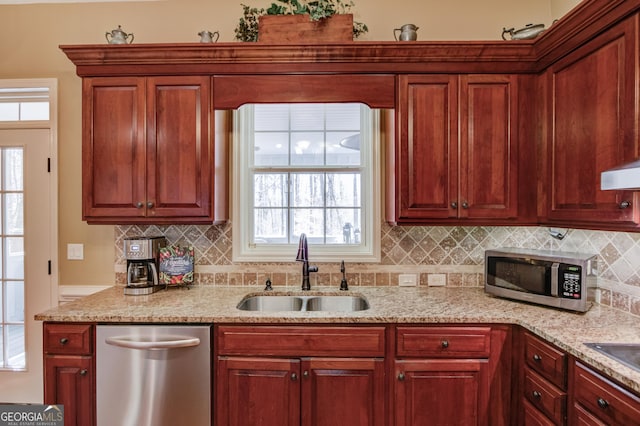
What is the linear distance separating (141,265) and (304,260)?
1075 mm

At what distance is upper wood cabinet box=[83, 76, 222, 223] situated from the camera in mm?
2154

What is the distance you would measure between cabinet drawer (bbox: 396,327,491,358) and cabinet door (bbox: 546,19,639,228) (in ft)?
2.59

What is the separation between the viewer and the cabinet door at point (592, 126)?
1523mm

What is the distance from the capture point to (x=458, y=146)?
2105 mm

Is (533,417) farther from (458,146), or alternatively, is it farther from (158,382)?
(158,382)

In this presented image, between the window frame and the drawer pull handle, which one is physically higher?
the window frame

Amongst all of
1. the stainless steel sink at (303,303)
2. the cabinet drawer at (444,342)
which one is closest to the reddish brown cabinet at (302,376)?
the cabinet drawer at (444,342)

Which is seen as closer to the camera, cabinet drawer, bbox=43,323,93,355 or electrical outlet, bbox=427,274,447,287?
cabinet drawer, bbox=43,323,93,355

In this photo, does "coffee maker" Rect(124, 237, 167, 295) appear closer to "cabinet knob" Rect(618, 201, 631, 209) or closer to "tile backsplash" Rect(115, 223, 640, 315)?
"tile backsplash" Rect(115, 223, 640, 315)

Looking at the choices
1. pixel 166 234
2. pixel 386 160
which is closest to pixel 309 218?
pixel 386 160

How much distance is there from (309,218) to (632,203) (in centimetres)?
182

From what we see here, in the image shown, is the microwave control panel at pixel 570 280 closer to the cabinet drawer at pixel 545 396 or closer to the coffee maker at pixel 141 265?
the cabinet drawer at pixel 545 396

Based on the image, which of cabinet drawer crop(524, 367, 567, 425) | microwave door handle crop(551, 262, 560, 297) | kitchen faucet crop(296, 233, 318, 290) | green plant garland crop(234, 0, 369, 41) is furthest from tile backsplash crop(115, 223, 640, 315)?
green plant garland crop(234, 0, 369, 41)

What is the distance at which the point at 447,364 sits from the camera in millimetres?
1829
